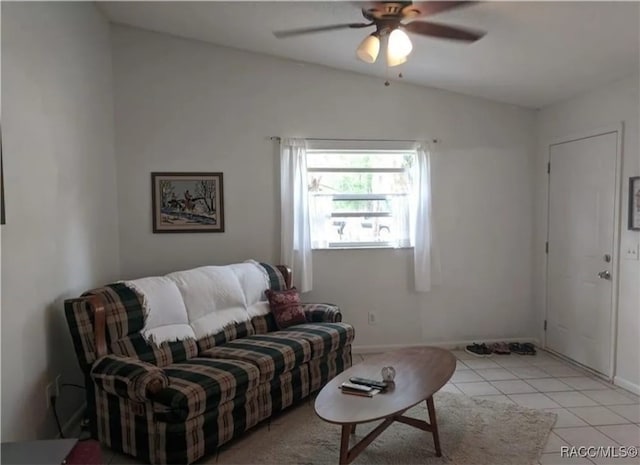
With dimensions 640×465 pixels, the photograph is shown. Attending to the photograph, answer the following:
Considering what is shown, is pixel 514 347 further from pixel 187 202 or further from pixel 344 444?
pixel 187 202

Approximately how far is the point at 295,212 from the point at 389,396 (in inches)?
87.0

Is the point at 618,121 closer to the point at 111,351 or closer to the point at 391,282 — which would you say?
the point at 391,282

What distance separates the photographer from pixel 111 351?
270cm

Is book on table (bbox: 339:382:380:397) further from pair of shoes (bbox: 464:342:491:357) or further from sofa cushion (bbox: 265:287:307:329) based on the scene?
pair of shoes (bbox: 464:342:491:357)

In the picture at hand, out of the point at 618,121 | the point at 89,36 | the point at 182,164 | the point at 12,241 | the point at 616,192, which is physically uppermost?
the point at 89,36

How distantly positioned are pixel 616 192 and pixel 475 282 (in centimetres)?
153

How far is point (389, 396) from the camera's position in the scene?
2.32 metres

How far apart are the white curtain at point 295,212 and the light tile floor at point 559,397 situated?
1.02 metres

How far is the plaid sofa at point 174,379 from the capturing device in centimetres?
238

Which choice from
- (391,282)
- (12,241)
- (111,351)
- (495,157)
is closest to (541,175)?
(495,157)

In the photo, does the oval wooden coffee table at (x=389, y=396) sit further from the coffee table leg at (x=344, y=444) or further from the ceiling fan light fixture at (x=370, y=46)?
the ceiling fan light fixture at (x=370, y=46)

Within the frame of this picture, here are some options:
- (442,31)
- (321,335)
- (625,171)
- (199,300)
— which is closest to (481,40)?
(442,31)

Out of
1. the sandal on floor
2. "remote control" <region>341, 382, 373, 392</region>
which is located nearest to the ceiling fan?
"remote control" <region>341, 382, 373, 392</region>

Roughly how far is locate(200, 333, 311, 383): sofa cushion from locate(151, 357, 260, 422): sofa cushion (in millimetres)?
85
